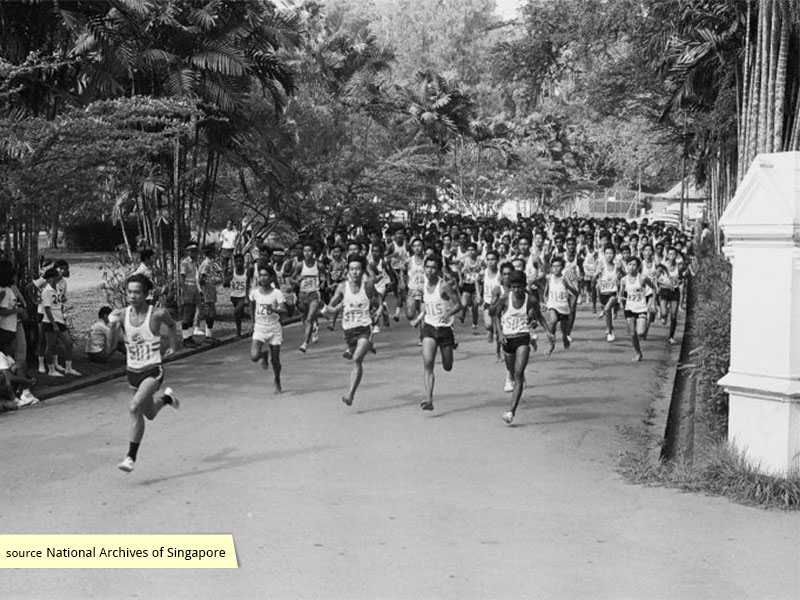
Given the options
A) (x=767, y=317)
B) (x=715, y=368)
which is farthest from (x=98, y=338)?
(x=767, y=317)

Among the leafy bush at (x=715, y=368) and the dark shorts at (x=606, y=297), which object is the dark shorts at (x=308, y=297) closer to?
the dark shorts at (x=606, y=297)

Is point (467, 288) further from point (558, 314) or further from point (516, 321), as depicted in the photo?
point (516, 321)

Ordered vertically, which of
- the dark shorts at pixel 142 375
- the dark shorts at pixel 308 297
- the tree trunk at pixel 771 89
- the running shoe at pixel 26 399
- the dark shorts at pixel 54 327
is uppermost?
the tree trunk at pixel 771 89

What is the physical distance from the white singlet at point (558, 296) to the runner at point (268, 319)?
16.6 ft

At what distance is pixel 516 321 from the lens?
11.8 meters

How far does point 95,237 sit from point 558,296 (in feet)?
84.8

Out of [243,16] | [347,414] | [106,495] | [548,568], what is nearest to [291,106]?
[243,16]

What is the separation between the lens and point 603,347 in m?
18.1

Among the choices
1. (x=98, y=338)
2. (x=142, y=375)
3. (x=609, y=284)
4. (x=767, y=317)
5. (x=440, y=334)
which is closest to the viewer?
(x=767, y=317)

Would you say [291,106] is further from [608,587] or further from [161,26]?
[608,587]

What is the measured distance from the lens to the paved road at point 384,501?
634cm

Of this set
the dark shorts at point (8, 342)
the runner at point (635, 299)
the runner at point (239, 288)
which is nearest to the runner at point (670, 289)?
the runner at point (635, 299)

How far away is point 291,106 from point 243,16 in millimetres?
9032

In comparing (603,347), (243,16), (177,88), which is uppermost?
(243,16)
